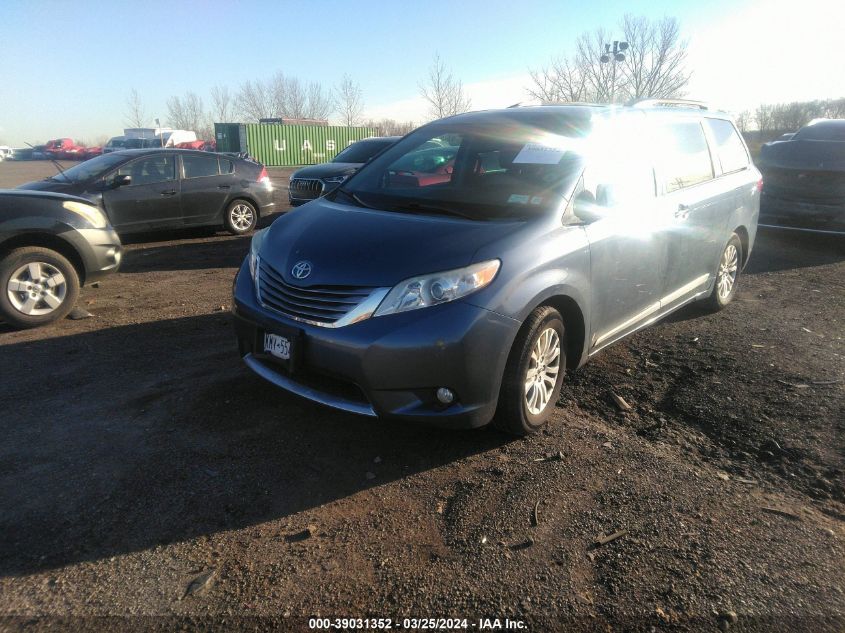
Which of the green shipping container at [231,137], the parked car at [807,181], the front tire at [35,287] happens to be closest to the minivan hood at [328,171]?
the front tire at [35,287]

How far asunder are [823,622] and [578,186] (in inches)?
94.5

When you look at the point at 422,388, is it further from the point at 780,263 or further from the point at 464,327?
the point at 780,263

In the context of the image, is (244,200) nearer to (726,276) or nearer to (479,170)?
(479,170)

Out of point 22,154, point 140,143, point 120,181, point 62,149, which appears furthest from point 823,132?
point 22,154

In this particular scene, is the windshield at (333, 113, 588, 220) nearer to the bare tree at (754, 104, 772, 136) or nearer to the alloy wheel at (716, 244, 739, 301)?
the alloy wheel at (716, 244, 739, 301)

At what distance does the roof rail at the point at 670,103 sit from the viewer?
4.62 meters

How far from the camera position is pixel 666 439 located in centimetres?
345

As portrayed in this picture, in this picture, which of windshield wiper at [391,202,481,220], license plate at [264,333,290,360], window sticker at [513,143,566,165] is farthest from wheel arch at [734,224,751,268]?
license plate at [264,333,290,360]

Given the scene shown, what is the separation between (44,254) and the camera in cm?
536

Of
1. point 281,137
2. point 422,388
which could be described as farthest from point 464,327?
point 281,137

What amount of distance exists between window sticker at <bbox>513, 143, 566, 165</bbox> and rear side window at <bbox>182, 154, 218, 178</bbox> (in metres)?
7.36

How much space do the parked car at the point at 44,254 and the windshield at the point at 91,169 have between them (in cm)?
337

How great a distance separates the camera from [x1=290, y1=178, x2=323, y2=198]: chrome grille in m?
10.3

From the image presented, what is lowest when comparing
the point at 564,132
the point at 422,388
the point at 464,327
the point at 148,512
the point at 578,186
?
the point at 148,512
